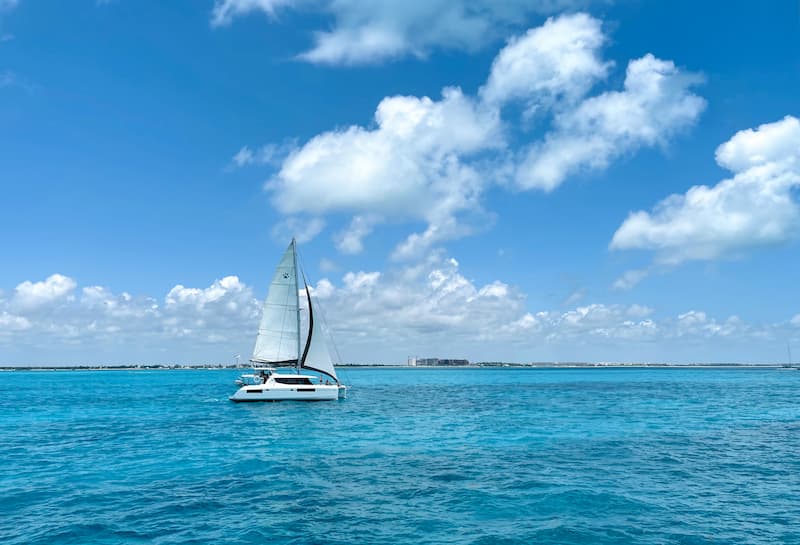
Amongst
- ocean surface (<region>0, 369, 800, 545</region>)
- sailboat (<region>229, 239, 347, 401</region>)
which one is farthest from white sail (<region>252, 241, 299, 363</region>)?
ocean surface (<region>0, 369, 800, 545</region>)

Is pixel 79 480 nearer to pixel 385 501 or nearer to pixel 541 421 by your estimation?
pixel 385 501

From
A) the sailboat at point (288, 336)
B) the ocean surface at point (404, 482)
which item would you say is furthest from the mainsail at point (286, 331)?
the ocean surface at point (404, 482)

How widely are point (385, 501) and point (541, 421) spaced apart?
33849mm

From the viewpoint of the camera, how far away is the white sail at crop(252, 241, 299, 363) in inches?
2916

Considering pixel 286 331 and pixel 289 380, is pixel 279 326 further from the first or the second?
pixel 289 380

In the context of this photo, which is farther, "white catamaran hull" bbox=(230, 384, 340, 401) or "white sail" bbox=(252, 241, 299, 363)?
"white sail" bbox=(252, 241, 299, 363)

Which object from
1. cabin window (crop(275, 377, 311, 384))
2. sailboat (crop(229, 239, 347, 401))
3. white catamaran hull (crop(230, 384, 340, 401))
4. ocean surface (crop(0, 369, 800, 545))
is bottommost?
ocean surface (crop(0, 369, 800, 545))

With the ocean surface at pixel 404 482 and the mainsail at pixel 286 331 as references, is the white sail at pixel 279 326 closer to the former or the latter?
the mainsail at pixel 286 331

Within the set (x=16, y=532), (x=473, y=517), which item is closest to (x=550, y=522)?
(x=473, y=517)

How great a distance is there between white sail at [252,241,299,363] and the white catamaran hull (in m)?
4.57

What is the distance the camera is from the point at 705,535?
19641 mm

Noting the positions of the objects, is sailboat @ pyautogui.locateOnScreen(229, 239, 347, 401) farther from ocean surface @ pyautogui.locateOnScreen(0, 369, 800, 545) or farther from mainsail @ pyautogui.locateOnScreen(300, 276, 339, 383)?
ocean surface @ pyautogui.locateOnScreen(0, 369, 800, 545)

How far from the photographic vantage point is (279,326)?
243 ft

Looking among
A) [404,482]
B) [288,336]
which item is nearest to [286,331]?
[288,336]
